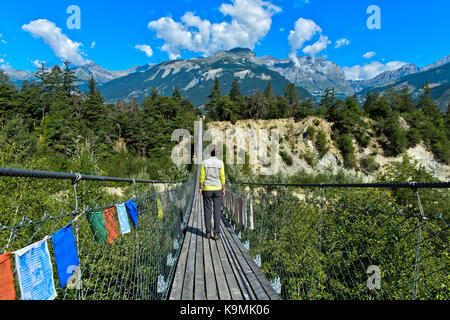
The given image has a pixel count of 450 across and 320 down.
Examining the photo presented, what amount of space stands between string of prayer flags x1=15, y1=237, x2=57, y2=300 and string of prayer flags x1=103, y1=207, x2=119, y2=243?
508 millimetres

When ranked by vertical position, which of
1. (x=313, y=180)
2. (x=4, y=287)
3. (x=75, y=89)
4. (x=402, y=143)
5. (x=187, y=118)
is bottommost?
(x=313, y=180)

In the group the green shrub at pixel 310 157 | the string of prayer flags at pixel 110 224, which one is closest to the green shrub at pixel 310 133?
the green shrub at pixel 310 157

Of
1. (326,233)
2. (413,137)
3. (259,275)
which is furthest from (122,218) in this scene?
(413,137)

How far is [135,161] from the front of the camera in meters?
30.5

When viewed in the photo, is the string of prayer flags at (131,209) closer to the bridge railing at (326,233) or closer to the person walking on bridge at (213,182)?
the bridge railing at (326,233)

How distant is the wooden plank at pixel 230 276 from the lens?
87.1 inches

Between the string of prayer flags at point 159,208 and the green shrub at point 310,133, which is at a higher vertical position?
the green shrub at point 310,133

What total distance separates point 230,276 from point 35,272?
223 cm

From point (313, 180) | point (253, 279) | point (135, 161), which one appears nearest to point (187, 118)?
point (135, 161)

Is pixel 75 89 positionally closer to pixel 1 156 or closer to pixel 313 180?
pixel 1 156

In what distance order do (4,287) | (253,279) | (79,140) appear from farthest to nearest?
1. (79,140)
2. (253,279)
3. (4,287)

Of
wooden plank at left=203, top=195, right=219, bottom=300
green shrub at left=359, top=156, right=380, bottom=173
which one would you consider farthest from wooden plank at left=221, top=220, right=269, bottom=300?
green shrub at left=359, top=156, right=380, bottom=173

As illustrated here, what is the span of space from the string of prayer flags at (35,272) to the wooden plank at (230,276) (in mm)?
1853

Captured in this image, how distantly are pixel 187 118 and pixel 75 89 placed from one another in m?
19.5
